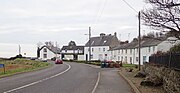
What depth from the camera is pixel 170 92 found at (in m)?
13.6

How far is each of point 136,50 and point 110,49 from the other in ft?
97.1

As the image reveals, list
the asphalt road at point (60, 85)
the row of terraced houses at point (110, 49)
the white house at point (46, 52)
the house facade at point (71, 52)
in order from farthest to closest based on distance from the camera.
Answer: the white house at point (46, 52) → the house facade at point (71, 52) → the row of terraced houses at point (110, 49) → the asphalt road at point (60, 85)

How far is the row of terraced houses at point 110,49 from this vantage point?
7443cm

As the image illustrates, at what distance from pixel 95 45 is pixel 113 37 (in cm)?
809

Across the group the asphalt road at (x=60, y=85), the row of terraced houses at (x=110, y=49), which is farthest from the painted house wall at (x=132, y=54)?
the asphalt road at (x=60, y=85)

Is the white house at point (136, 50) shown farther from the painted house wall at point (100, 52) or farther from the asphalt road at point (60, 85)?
the asphalt road at point (60, 85)

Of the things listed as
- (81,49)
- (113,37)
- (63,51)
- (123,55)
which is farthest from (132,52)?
(63,51)

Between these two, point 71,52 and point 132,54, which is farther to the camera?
point 71,52

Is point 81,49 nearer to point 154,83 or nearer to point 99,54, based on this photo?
point 99,54

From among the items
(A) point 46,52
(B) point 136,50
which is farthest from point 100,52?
(A) point 46,52

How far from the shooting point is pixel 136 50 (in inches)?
3319

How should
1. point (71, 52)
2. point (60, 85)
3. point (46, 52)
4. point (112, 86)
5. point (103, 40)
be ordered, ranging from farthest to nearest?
point (46, 52), point (71, 52), point (103, 40), point (112, 86), point (60, 85)

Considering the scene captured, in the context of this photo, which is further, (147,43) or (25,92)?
(147,43)

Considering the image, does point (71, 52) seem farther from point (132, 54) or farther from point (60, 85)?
point (60, 85)
